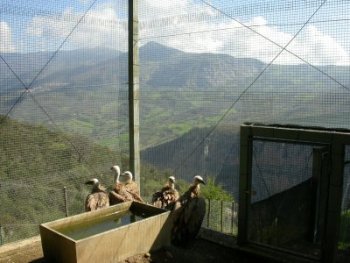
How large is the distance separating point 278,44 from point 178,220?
228 centimetres

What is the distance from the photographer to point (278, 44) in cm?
517

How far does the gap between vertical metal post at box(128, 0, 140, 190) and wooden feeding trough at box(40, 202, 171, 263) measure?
4.56 ft

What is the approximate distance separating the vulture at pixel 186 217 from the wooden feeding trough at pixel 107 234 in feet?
0.40

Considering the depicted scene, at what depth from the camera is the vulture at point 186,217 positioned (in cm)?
515

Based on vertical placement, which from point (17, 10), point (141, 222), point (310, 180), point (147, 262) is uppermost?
point (17, 10)

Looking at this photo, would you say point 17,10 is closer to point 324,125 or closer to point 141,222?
point 141,222

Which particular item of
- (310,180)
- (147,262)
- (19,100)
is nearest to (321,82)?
(310,180)

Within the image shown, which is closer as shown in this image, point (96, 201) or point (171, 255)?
point (171, 255)

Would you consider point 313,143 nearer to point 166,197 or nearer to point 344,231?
point 344,231

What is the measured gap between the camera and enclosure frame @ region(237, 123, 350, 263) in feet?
14.7

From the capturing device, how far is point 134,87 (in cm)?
662

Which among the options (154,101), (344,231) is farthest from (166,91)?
(344,231)

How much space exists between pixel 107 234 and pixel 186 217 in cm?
109

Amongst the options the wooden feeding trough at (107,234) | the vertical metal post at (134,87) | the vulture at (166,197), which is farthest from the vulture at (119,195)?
the vertical metal post at (134,87)
